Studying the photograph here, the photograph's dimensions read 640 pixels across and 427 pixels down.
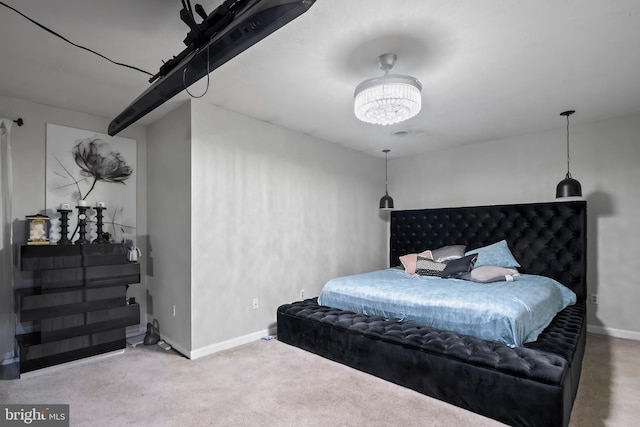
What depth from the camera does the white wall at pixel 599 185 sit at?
143 inches

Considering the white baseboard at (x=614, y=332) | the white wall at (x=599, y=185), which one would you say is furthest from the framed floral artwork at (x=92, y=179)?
the white baseboard at (x=614, y=332)

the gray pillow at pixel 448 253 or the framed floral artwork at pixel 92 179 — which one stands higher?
the framed floral artwork at pixel 92 179

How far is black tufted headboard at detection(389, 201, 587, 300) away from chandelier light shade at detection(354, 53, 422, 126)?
9.26 feet

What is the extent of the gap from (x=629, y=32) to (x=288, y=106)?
2.64 m

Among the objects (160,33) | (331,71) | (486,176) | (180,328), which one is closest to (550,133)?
(486,176)

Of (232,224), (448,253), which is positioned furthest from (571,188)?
(232,224)

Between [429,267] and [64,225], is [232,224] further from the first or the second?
[429,267]

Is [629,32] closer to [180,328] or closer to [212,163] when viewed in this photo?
[212,163]

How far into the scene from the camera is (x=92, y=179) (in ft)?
11.7

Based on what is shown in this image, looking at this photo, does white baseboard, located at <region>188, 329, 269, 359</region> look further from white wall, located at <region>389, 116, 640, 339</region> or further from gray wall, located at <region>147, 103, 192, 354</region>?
white wall, located at <region>389, 116, 640, 339</region>

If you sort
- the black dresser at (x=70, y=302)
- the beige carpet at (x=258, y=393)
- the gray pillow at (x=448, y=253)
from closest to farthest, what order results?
the beige carpet at (x=258, y=393), the black dresser at (x=70, y=302), the gray pillow at (x=448, y=253)

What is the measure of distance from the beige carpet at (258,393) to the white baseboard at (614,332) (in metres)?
0.54

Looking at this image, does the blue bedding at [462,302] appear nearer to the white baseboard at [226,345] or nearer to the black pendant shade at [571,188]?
the white baseboard at [226,345]

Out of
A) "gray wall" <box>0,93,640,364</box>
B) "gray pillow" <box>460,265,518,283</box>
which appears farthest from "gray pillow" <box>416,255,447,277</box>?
"gray wall" <box>0,93,640,364</box>
